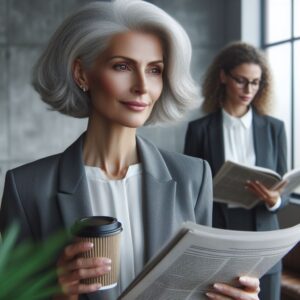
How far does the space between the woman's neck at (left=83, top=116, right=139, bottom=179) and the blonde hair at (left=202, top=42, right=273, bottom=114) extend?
2079 millimetres

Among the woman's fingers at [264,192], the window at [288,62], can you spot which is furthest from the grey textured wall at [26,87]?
the woman's fingers at [264,192]

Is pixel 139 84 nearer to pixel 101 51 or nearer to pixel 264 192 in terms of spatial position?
pixel 101 51

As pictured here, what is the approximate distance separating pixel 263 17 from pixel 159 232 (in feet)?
19.8

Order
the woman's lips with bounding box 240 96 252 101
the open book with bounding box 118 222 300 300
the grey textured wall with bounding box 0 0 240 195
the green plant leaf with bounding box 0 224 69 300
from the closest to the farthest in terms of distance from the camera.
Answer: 1. the green plant leaf with bounding box 0 224 69 300
2. the open book with bounding box 118 222 300 300
3. the woman's lips with bounding box 240 96 252 101
4. the grey textured wall with bounding box 0 0 240 195

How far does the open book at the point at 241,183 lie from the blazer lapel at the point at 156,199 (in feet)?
4.83

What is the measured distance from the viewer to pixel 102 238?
39.8 inches

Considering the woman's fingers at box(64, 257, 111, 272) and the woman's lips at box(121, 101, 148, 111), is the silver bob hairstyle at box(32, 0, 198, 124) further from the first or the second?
the woman's fingers at box(64, 257, 111, 272)

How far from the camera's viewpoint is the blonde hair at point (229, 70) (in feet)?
11.0

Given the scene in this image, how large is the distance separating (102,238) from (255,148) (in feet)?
7.38

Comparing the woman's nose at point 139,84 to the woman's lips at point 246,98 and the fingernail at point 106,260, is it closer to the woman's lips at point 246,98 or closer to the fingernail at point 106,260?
the fingernail at point 106,260

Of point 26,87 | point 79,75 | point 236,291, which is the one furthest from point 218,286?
point 26,87

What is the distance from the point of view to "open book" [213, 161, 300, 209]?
A: 9.43 ft

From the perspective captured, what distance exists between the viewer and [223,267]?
1.09 m

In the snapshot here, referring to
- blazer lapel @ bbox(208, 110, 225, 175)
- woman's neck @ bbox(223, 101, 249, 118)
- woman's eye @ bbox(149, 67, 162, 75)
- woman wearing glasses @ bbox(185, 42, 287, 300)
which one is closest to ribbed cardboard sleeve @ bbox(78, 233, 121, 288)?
woman's eye @ bbox(149, 67, 162, 75)
